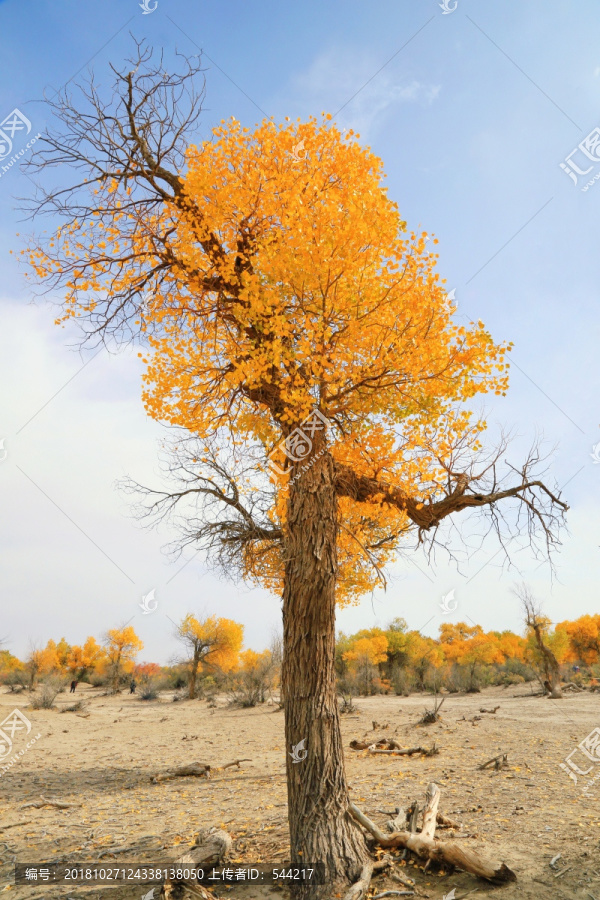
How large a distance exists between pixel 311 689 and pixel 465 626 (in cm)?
5839

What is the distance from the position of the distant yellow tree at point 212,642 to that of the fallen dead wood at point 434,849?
24263 mm

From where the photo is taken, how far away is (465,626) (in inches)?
2244

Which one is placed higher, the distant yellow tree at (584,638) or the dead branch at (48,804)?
the distant yellow tree at (584,638)

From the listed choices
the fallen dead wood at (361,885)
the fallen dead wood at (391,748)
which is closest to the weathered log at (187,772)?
the fallen dead wood at (391,748)

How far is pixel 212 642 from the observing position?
30438 millimetres

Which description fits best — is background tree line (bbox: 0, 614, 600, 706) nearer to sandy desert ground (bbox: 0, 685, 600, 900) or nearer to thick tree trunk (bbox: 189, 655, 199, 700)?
thick tree trunk (bbox: 189, 655, 199, 700)

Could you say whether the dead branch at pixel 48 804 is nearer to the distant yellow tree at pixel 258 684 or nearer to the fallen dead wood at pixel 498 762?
the fallen dead wood at pixel 498 762

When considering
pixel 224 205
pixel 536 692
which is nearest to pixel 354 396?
pixel 224 205

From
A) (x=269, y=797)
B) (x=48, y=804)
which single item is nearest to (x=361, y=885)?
(x=269, y=797)

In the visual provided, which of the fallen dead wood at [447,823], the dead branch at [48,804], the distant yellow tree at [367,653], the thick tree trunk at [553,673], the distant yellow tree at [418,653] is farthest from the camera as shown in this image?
the distant yellow tree at [418,653]

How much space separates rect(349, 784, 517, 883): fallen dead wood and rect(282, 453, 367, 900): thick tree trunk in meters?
0.36

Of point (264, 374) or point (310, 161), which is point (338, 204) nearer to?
point (310, 161)

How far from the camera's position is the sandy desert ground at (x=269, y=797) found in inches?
175

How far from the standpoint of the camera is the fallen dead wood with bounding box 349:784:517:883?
416cm
